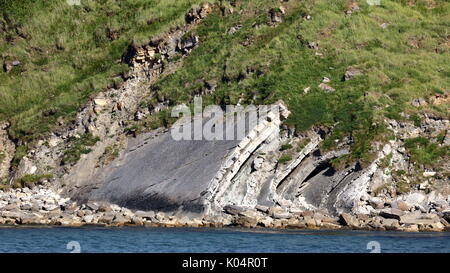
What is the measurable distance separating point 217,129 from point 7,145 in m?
19.3

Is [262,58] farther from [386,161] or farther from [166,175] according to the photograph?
[386,161]

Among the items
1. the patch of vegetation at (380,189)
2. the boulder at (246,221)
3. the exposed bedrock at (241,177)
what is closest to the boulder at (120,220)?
the exposed bedrock at (241,177)

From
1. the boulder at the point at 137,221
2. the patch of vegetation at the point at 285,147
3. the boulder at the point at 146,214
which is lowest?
the boulder at the point at 137,221

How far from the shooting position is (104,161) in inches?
2402

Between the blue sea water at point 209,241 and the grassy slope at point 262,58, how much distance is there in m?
10.1

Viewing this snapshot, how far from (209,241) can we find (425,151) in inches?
710

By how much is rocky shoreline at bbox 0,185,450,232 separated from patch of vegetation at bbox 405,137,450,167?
375 centimetres

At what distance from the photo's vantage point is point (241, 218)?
5088 centimetres

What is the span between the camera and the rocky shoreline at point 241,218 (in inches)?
1932

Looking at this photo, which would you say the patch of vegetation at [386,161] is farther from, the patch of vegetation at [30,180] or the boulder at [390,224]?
the patch of vegetation at [30,180]

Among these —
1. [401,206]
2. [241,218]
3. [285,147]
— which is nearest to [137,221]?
[241,218]

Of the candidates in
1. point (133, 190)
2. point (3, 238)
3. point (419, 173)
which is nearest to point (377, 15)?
point (419, 173)

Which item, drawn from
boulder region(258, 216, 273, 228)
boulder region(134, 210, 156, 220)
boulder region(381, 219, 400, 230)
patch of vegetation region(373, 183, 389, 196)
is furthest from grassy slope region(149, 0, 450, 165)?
boulder region(134, 210, 156, 220)
